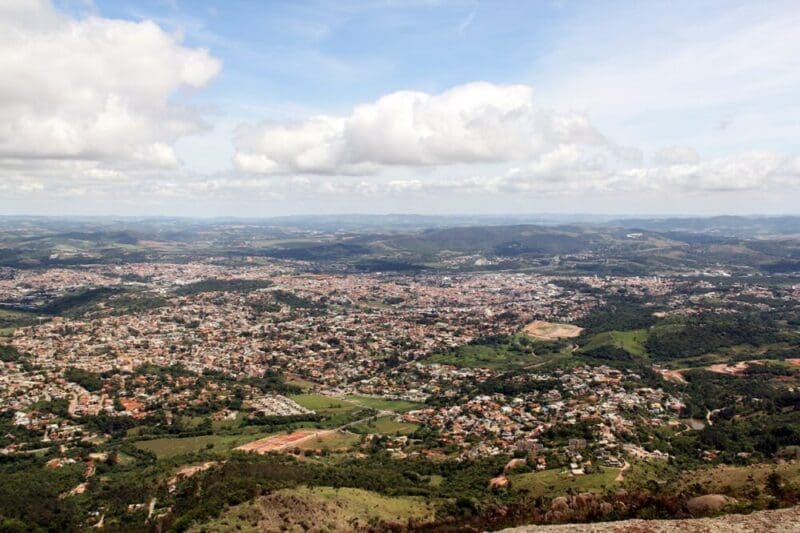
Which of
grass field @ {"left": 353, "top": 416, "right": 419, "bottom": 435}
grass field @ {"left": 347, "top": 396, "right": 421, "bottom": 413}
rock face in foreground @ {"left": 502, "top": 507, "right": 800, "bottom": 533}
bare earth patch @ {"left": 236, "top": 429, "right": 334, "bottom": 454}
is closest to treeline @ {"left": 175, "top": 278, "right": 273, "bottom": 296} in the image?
grass field @ {"left": 347, "top": 396, "right": 421, "bottom": 413}

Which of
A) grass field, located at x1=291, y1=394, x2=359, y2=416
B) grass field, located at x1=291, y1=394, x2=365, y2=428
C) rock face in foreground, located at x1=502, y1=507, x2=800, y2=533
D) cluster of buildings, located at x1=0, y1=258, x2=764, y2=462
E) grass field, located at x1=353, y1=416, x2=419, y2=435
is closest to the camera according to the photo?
rock face in foreground, located at x1=502, y1=507, x2=800, y2=533

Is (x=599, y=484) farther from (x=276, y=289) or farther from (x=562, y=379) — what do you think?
(x=276, y=289)

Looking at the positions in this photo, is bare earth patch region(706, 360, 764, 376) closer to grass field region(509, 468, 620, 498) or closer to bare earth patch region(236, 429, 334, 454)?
grass field region(509, 468, 620, 498)

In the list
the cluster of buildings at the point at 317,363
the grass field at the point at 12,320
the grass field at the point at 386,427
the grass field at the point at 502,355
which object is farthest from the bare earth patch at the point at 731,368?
the grass field at the point at 12,320

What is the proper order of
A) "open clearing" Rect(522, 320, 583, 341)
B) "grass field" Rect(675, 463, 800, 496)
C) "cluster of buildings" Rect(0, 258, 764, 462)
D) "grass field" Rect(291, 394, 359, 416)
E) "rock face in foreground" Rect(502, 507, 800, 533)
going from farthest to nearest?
1. "open clearing" Rect(522, 320, 583, 341)
2. "grass field" Rect(291, 394, 359, 416)
3. "cluster of buildings" Rect(0, 258, 764, 462)
4. "grass field" Rect(675, 463, 800, 496)
5. "rock face in foreground" Rect(502, 507, 800, 533)

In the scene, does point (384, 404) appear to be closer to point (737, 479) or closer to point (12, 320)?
point (737, 479)

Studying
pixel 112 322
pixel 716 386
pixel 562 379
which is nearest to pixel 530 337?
pixel 562 379
